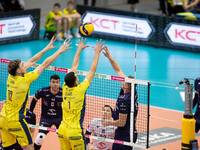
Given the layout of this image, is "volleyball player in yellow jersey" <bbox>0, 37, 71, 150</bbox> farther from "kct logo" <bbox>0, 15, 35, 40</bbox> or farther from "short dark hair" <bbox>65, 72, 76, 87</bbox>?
"kct logo" <bbox>0, 15, 35, 40</bbox>

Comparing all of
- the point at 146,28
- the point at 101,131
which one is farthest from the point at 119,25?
the point at 101,131

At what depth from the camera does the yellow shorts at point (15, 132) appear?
9.03 metres

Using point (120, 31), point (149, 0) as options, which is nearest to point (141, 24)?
point (120, 31)

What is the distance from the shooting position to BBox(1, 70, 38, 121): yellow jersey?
29.2ft

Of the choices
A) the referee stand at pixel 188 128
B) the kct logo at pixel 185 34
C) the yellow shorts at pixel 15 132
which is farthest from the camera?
the kct logo at pixel 185 34

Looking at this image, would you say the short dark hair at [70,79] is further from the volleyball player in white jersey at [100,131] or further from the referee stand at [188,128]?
the referee stand at [188,128]

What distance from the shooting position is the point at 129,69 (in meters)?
18.5

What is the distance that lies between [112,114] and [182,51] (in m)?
12.8

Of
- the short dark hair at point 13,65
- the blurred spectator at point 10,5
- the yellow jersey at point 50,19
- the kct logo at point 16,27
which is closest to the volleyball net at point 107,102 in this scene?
the short dark hair at point 13,65

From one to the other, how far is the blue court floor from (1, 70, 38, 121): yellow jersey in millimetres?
6899

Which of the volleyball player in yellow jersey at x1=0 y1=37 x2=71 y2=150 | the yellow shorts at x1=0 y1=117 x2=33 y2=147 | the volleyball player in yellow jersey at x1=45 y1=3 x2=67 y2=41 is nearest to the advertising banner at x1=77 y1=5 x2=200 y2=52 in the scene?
the volleyball player in yellow jersey at x1=45 y1=3 x2=67 y2=41

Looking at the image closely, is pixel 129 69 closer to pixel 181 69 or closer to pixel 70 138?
pixel 181 69

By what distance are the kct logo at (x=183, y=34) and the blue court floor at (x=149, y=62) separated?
562 mm

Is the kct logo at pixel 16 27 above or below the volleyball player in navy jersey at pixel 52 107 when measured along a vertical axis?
above
